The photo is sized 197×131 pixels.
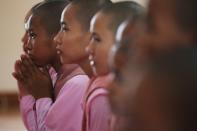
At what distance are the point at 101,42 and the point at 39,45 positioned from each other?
1.63 ft

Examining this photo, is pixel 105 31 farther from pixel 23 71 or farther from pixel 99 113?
pixel 23 71

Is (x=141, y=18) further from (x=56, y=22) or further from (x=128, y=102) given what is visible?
(x=56, y=22)

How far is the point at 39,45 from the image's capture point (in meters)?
1.60

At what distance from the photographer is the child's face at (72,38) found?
1388 mm

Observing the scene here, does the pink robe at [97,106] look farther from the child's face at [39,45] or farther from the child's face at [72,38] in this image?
the child's face at [39,45]

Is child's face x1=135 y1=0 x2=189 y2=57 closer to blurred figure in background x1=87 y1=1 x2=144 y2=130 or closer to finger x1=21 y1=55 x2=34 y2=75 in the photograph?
blurred figure in background x1=87 y1=1 x2=144 y2=130

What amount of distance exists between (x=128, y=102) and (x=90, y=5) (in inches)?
33.2

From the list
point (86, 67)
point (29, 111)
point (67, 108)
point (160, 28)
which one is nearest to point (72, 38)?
point (86, 67)

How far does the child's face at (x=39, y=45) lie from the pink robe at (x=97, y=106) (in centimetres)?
47

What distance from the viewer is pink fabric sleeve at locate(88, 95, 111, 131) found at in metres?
1.08

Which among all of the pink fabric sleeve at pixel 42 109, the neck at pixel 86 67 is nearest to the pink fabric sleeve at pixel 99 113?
the neck at pixel 86 67

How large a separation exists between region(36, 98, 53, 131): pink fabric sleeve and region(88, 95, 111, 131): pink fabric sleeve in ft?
1.34

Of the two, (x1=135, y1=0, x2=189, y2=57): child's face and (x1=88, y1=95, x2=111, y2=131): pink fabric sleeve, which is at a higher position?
(x1=135, y1=0, x2=189, y2=57): child's face

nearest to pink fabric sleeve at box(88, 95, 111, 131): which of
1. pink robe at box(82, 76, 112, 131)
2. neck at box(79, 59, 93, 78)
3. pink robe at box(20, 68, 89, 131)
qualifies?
pink robe at box(82, 76, 112, 131)
